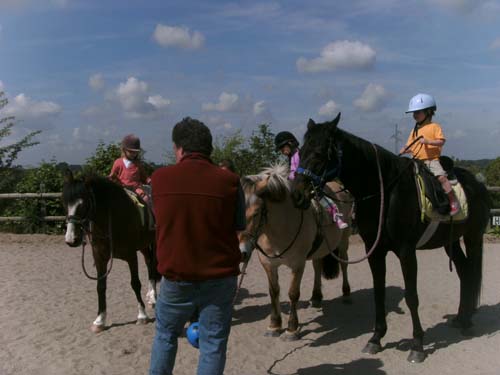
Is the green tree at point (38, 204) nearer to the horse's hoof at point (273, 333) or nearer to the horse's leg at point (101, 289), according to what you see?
the horse's leg at point (101, 289)

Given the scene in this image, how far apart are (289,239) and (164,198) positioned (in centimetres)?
236

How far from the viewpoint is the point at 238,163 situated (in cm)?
1361

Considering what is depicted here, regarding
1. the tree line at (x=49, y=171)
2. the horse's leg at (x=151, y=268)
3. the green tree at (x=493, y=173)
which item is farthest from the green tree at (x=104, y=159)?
the green tree at (x=493, y=173)

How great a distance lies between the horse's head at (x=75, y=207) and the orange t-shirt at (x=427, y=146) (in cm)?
345

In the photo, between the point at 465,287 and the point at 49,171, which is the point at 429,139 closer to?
the point at 465,287

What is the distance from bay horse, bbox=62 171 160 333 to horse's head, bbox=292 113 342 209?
2.22m

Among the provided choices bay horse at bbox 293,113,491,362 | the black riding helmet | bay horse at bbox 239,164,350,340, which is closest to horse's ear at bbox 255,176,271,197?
bay horse at bbox 239,164,350,340

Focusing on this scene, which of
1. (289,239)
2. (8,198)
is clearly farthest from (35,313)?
(8,198)

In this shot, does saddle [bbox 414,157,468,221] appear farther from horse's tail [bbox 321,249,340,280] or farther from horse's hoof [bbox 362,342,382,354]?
horse's tail [bbox 321,249,340,280]

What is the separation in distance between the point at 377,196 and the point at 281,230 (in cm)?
97

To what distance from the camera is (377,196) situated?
4301 millimetres

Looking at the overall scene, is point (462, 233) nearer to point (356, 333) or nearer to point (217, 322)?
point (356, 333)

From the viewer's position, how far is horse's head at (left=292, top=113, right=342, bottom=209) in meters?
3.76

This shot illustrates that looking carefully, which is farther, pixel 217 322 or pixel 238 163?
pixel 238 163
